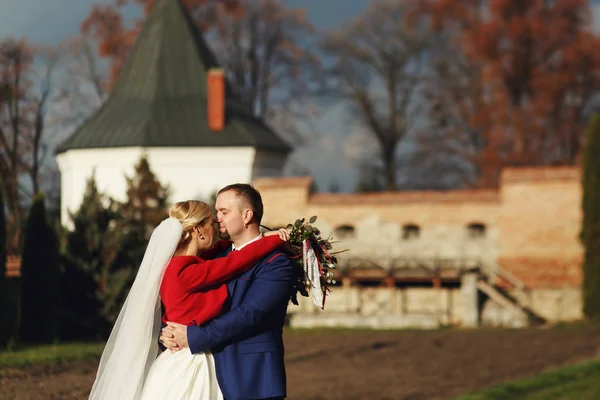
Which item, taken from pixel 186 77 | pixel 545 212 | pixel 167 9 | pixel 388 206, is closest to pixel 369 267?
pixel 388 206

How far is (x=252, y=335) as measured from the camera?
489 centimetres

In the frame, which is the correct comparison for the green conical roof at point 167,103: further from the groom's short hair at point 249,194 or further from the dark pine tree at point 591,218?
the groom's short hair at point 249,194

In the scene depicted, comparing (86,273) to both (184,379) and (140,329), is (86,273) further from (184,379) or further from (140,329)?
(184,379)

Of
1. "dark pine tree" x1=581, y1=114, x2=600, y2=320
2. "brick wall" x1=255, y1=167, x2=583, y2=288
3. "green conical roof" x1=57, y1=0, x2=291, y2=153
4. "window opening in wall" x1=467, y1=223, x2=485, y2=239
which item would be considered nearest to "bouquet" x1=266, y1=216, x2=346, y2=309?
"dark pine tree" x1=581, y1=114, x2=600, y2=320

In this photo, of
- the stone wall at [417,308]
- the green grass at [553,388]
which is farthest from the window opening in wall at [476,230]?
the green grass at [553,388]

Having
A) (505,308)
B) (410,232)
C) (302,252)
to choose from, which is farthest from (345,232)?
(302,252)

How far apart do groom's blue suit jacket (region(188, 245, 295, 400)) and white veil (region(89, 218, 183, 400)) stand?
1.06 feet

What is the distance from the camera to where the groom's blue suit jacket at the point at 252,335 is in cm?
480

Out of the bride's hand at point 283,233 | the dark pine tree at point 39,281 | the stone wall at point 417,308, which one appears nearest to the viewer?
the bride's hand at point 283,233

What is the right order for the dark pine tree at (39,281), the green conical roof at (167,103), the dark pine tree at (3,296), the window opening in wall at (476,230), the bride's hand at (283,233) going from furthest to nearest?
the green conical roof at (167,103) < the window opening in wall at (476,230) < the dark pine tree at (39,281) < the dark pine tree at (3,296) < the bride's hand at (283,233)

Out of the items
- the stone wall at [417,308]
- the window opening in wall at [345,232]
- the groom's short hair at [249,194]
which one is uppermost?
the groom's short hair at [249,194]

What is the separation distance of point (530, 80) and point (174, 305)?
33.8 meters

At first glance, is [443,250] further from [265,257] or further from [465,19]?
[265,257]

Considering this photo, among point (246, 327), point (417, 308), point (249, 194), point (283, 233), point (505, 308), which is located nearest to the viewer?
point (246, 327)
